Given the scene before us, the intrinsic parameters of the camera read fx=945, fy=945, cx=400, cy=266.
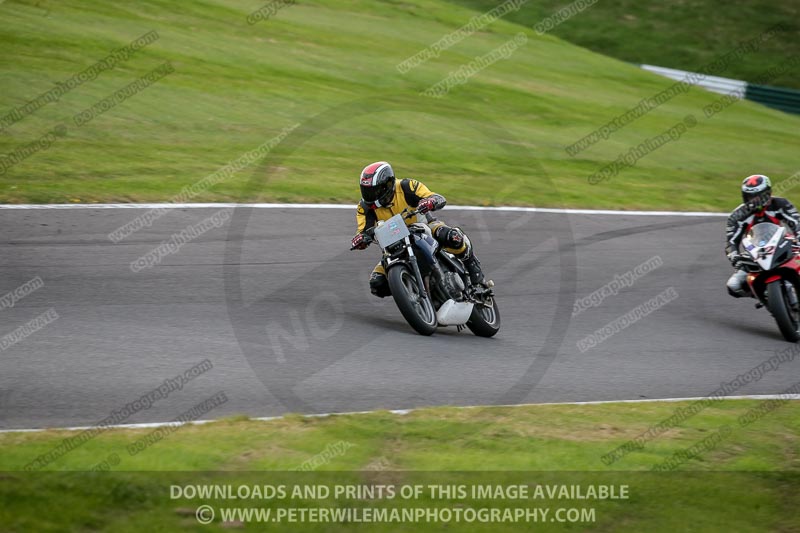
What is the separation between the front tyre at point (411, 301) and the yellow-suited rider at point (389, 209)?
47 cm

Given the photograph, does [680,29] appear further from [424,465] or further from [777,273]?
[424,465]

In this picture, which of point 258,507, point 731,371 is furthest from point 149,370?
point 731,371

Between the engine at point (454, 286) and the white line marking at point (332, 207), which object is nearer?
the engine at point (454, 286)

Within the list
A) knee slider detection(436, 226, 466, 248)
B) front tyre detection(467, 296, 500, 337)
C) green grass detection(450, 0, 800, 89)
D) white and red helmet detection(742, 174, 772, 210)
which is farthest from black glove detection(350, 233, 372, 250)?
green grass detection(450, 0, 800, 89)

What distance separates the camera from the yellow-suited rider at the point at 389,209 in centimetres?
970

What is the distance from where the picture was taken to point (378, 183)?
966 centimetres

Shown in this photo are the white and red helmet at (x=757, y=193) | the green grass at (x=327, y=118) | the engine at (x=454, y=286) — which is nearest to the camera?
the engine at (x=454, y=286)

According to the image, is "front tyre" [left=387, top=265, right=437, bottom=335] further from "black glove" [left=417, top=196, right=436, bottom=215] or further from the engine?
"black glove" [left=417, top=196, right=436, bottom=215]

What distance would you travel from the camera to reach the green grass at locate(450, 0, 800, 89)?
34.8m

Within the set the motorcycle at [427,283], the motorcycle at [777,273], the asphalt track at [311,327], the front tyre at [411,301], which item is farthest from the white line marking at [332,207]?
the motorcycle at [777,273]

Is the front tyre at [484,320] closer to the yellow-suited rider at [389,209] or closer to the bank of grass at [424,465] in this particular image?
the yellow-suited rider at [389,209]

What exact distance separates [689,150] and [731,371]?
15.2 metres

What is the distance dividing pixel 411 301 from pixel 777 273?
4269 millimetres

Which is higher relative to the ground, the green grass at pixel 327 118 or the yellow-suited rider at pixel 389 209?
the yellow-suited rider at pixel 389 209
